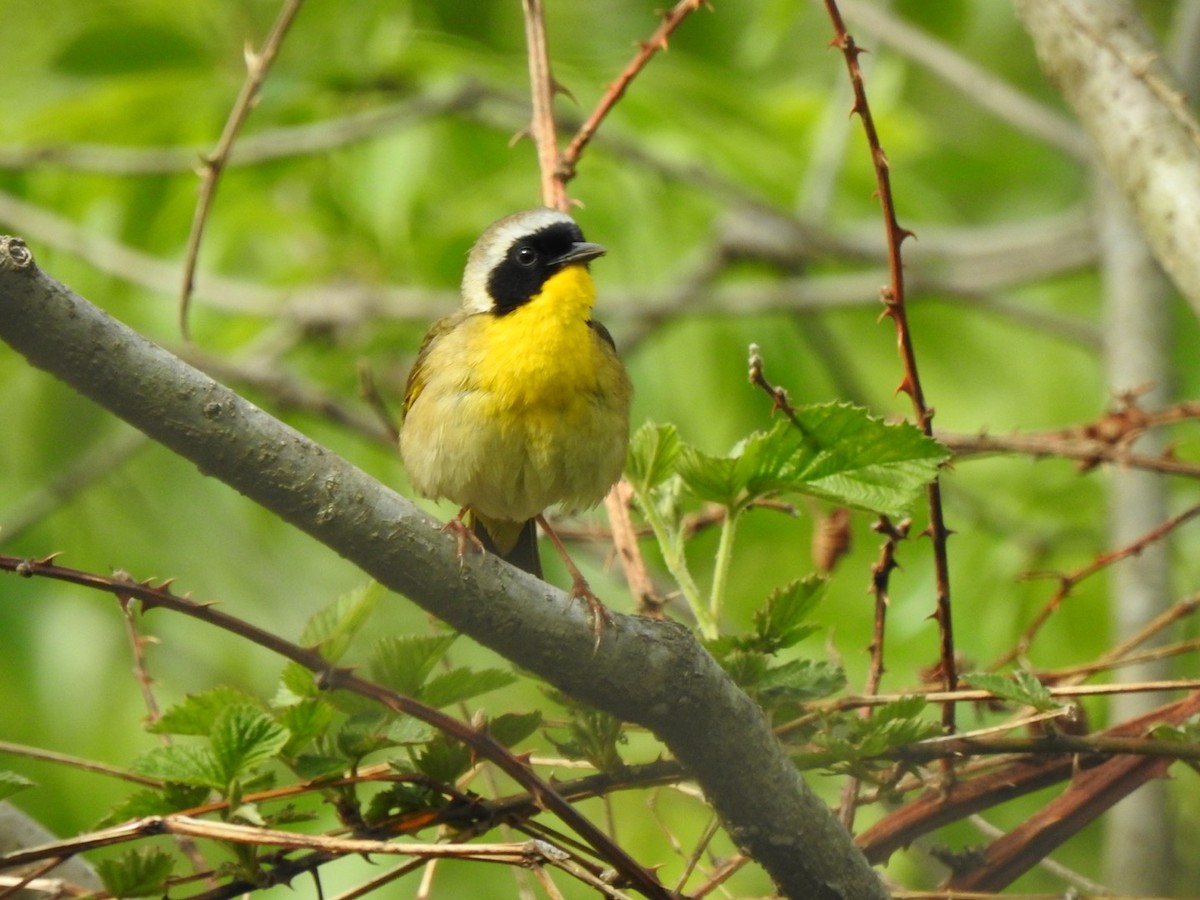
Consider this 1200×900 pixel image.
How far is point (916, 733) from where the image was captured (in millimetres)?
2227

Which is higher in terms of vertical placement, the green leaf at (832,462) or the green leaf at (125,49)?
the green leaf at (125,49)

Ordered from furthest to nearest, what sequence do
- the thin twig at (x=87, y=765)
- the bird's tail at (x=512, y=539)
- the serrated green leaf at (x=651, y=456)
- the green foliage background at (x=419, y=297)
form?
the green foliage background at (x=419, y=297)
the bird's tail at (x=512, y=539)
the serrated green leaf at (x=651, y=456)
the thin twig at (x=87, y=765)

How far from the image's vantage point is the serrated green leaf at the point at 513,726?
2.23 meters

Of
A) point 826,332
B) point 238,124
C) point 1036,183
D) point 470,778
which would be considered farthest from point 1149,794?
point 1036,183

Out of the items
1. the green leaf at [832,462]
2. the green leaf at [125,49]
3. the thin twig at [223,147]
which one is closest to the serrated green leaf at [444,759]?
the green leaf at [832,462]

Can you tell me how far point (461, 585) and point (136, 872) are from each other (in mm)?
606

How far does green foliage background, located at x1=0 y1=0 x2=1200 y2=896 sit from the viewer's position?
5.79m

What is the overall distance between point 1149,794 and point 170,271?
13.7ft

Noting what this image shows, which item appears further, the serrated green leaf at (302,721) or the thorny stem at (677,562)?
the thorny stem at (677,562)

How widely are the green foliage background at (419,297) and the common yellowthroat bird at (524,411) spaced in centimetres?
197

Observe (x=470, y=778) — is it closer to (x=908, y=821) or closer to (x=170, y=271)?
(x=908, y=821)

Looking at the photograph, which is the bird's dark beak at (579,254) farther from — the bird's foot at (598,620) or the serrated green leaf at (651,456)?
the bird's foot at (598,620)

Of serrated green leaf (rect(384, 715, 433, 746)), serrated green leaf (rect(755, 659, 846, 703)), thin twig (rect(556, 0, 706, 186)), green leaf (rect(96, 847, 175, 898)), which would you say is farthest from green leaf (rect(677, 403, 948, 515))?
green leaf (rect(96, 847, 175, 898))

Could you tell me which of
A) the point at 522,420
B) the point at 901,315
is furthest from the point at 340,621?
the point at 522,420
